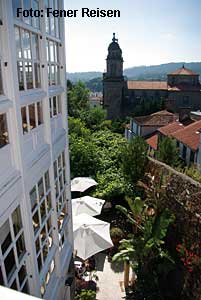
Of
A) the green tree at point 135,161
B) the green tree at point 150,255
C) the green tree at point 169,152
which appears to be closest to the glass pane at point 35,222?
the green tree at point 150,255

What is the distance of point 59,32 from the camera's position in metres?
6.43

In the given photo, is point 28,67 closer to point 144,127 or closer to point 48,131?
point 48,131

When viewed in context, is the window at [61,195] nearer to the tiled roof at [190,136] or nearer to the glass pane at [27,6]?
the glass pane at [27,6]

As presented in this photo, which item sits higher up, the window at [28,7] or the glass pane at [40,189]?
the window at [28,7]

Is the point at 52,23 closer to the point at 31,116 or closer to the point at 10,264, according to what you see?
the point at 31,116

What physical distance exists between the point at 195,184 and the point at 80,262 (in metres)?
6.66

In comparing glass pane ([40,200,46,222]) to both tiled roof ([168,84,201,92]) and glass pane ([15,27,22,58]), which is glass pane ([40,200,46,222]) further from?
tiled roof ([168,84,201,92])

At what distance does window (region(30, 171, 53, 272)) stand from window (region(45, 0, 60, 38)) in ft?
11.1

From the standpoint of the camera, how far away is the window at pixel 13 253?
12.5 feet

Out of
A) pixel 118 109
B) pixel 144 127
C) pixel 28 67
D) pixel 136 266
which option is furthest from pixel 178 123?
pixel 118 109

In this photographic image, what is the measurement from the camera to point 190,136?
19.2 metres

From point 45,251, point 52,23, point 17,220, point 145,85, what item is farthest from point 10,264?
point 145,85

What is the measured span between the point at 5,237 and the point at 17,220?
0.42 meters

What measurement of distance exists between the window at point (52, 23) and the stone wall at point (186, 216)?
7665 millimetres
